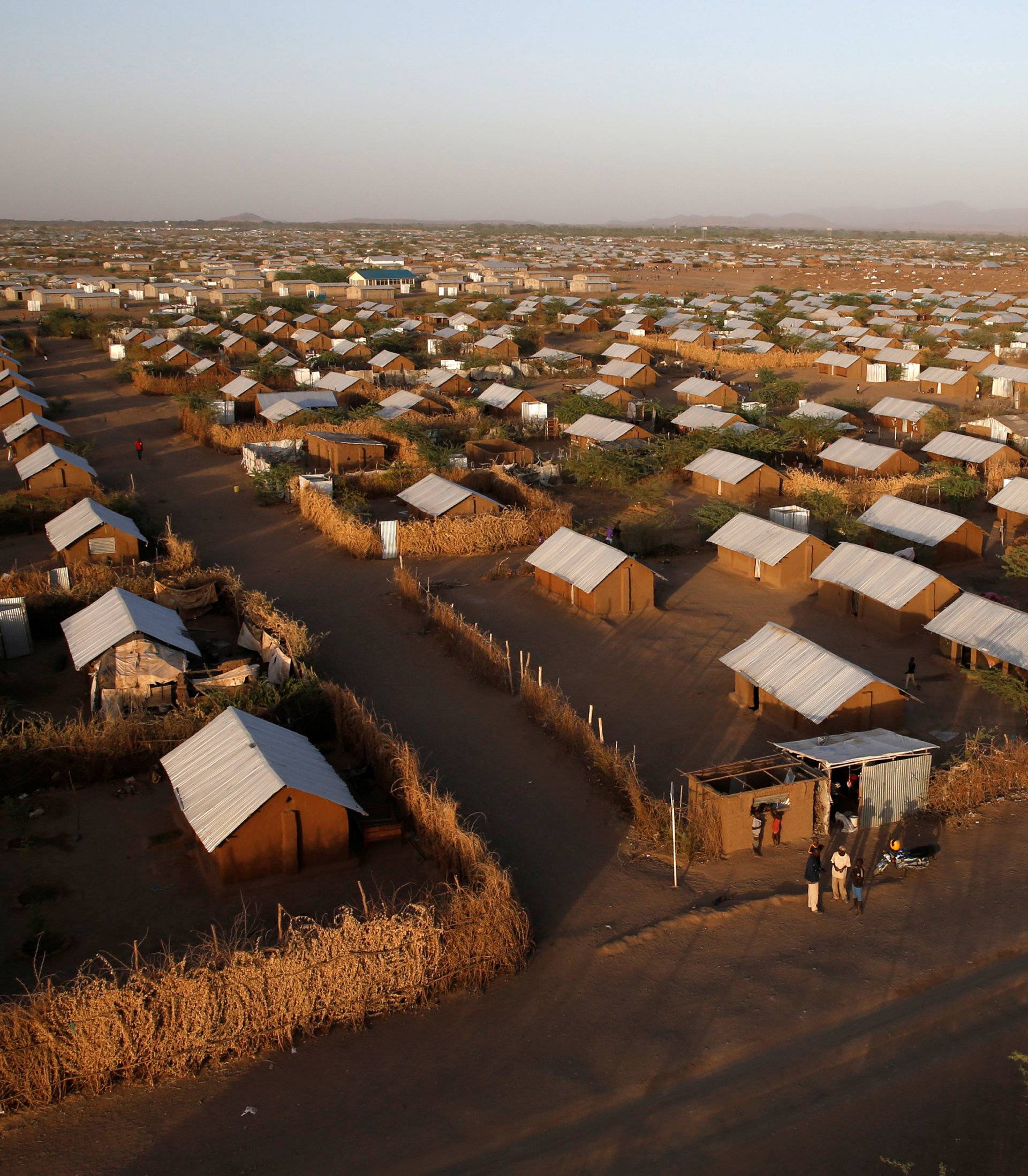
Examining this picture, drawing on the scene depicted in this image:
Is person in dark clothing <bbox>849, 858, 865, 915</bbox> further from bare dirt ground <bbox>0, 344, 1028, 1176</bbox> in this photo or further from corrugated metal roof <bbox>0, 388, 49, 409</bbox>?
corrugated metal roof <bbox>0, 388, 49, 409</bbox>

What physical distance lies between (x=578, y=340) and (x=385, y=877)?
5444 centimetres

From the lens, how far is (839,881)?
446 inches

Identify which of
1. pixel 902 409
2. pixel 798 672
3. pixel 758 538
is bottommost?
pixel 798 672

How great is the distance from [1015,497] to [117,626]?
21.2 m

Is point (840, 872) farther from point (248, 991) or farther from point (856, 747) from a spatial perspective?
point (248, 991)

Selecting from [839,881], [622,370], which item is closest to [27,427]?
[622,370]

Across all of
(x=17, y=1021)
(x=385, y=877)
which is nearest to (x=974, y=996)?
(x=385, y=877)

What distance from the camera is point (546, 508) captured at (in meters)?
26.5

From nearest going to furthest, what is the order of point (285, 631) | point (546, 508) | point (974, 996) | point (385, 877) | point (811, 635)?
point (974, 996) → point (385, 877) → point (285, 631) → point (811, 635) → point (546, 508)

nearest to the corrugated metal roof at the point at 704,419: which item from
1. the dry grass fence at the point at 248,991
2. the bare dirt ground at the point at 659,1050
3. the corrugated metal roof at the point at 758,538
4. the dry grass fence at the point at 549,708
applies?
the corrugated metal roof at the point at 758,538

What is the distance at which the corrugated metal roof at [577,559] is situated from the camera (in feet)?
67.1

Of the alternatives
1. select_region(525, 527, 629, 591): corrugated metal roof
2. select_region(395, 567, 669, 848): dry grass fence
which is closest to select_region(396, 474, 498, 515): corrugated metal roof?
select_region(525, 527, 629, 591): corrugated metal roof

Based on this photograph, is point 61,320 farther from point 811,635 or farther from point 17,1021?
point 17,1021

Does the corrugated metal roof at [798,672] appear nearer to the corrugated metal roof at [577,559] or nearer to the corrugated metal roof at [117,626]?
the corrugated metal roof at [577,559]
